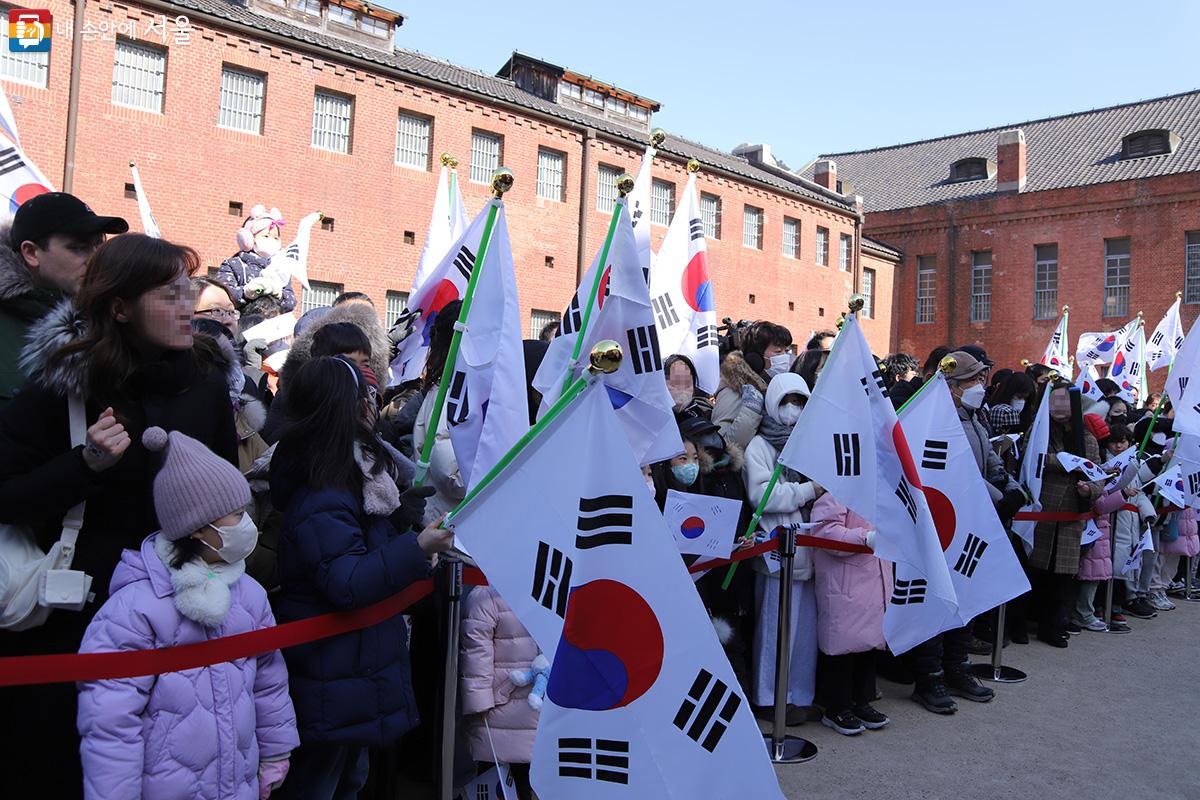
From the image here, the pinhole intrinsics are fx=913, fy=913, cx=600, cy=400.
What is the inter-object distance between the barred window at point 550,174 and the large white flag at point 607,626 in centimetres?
2197

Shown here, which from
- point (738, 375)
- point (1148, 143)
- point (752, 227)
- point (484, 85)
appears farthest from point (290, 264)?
point (1148, 143)

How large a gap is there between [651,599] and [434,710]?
1.64 metres

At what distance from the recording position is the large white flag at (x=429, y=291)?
5008 millimetres

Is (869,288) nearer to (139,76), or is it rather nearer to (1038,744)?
(139,76)

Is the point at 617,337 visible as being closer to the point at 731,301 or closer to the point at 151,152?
the point at 151,152

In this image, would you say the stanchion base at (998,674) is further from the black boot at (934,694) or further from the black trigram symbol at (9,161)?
the black trigram symbol at (9,161)

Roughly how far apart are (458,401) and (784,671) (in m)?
2.39

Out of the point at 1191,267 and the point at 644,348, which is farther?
the point at 1191,267

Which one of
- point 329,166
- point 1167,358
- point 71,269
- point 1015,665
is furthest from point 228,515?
point 329,166

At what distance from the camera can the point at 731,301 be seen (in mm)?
28984

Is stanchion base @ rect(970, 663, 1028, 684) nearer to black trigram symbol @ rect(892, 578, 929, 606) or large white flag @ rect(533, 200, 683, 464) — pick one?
black trigram symbol @ rect(892, 578, 929, 606)

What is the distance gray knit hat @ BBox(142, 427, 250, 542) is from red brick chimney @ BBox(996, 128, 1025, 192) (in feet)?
132

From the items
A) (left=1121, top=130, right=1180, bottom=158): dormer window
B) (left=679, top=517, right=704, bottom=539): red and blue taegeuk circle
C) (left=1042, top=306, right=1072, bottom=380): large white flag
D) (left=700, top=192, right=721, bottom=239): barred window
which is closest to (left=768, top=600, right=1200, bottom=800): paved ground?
(left=679, top=517, right=704, bottom=539): red and blue taegeuk circle

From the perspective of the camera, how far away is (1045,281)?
119 feet
